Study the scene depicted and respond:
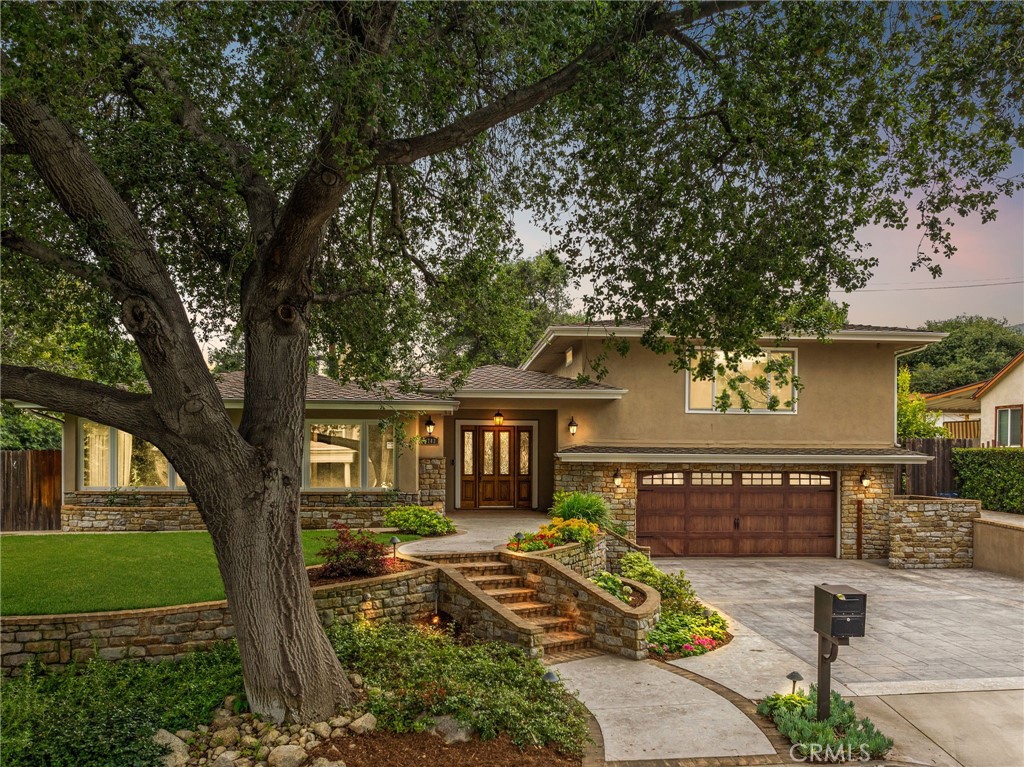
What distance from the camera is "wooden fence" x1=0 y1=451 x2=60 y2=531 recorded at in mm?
14289

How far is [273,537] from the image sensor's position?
5863mm

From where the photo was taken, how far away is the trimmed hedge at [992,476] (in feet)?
53.8

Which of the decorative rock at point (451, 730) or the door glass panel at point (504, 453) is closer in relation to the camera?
the decorative rock at point (451, 730)

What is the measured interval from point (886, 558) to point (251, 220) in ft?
51.5

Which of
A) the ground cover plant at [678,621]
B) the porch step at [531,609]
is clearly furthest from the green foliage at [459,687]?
the ground cover plant at [678,621]

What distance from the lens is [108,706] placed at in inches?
238


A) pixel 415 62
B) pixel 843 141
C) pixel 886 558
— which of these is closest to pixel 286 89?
pixel 415 62

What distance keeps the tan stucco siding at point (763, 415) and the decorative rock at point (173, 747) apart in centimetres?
1074

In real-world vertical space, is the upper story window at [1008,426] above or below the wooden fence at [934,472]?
above

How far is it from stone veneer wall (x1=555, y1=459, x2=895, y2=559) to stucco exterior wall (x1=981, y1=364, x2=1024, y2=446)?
27.3 ft

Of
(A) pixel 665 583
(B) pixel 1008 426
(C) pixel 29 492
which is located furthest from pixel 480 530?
(B) pixel 1008 426

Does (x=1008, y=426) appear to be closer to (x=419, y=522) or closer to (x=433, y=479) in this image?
Answer: (x=433, y=479)

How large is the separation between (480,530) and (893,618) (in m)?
7.12

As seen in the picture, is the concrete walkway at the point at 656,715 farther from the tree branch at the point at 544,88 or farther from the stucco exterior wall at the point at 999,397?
the stucco exterior wall at the point at 999,397
